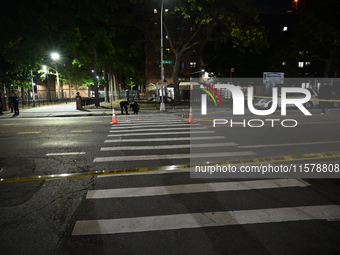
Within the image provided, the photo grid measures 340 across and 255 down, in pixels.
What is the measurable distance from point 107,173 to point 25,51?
24512mm

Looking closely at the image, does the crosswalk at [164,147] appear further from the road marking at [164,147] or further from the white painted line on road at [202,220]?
the white painted line on road at [202,220]

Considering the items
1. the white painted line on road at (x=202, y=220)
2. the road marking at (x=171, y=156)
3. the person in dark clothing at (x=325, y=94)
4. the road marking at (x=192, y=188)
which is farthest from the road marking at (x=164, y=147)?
the person in dark clothing at (x=325, y=94)

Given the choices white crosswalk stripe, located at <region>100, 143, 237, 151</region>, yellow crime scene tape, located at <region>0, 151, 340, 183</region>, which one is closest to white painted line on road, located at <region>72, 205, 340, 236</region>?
yellow crime scene tape, located at <region>0, 151, 340, 183</region>

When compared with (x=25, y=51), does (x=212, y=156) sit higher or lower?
lower

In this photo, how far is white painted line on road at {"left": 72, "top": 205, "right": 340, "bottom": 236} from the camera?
12.3ft

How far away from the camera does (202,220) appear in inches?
156

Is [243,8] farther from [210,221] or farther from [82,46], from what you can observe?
[210,221]

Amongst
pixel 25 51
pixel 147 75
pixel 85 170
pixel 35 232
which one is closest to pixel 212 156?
pixel 85 170

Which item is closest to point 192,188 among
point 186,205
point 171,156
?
point 186,205

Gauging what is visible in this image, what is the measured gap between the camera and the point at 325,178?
5.71m

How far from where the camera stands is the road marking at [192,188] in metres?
5.00

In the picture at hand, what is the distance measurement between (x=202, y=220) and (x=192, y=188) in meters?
1.28

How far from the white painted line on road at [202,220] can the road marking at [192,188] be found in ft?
3.07

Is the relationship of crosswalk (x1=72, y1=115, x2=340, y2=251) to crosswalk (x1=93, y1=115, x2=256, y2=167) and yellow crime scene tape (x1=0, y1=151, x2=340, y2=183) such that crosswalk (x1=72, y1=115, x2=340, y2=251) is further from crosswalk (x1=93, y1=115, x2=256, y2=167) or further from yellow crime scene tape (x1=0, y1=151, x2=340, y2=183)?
crosswalk (x1=93, y1=115, x2=256, y2=167)
